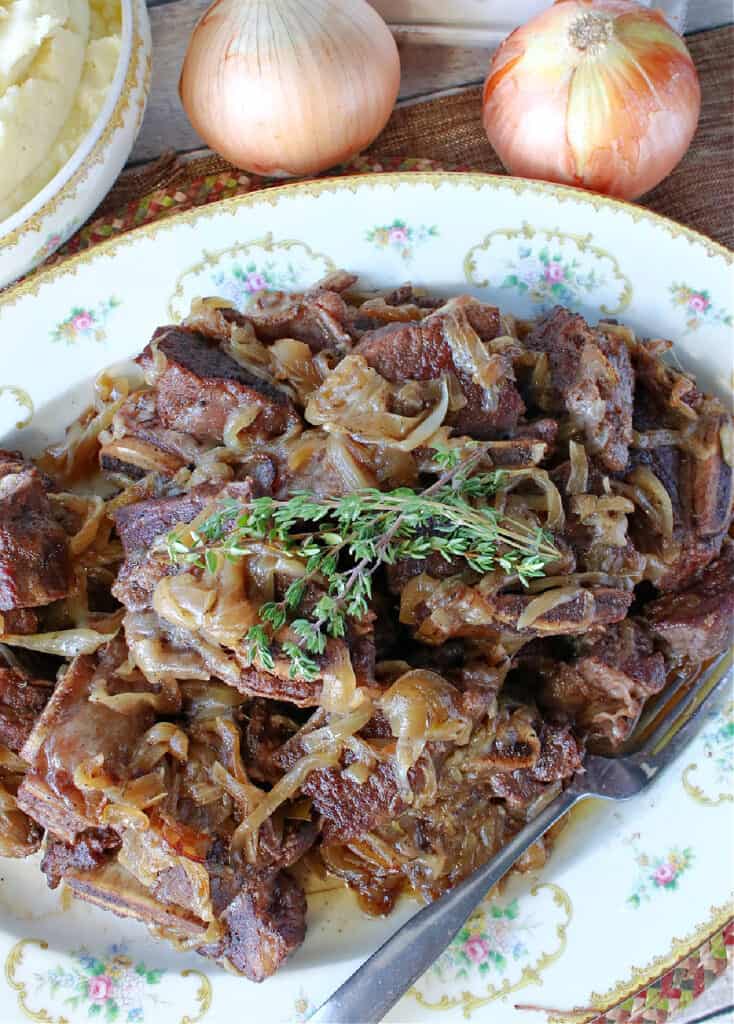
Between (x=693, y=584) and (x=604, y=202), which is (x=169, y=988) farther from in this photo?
(x=604, y=202)

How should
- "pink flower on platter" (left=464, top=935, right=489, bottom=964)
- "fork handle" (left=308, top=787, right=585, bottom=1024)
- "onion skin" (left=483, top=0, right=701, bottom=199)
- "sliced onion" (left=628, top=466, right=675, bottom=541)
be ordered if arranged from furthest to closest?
1. "onion skin" (left=483, top=0, right=701, bottom=199)
2. "pink flower on platter" (left=464, top=935, right=489, bottom=964)
3. "sliced onion" (left=628, top=466, right=675, bottom=541)
4. "fork handle" (left=308, top=787, right=585, bottom=1024)

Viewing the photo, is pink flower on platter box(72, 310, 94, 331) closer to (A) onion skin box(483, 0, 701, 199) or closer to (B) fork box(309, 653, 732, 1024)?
(A) onion skin box(483, 0, 701, 199)

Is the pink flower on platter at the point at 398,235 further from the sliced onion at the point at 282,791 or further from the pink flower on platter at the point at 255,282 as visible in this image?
the sliced onion at the point at 282,791

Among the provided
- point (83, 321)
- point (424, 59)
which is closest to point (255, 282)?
point (83, 321)

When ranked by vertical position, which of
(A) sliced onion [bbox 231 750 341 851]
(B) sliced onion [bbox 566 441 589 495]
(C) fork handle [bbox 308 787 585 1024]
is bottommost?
(C) fork handle [bbox 308 787 585 1024]

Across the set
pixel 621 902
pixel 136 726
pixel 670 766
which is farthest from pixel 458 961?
pixel 136 726

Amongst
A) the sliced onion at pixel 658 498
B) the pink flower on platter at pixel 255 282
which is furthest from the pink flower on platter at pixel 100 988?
the pink flower on platter at pixel 255 282

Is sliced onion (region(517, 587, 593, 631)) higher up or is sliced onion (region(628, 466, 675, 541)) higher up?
sliced onion (region(517, 587, 593, 631))

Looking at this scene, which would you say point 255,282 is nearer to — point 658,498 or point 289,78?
point 289,78

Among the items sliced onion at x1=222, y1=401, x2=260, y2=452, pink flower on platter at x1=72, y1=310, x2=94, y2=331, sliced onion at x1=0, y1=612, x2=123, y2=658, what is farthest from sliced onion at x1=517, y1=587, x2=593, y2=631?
pink flower on platter at x1=72, y1=310, x2=94, y2=331
